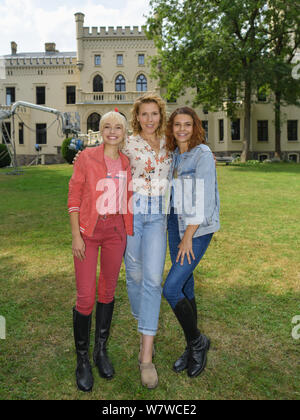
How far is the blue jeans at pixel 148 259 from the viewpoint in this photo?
112 inches

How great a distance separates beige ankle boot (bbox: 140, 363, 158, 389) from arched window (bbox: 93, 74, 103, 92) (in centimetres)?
3644

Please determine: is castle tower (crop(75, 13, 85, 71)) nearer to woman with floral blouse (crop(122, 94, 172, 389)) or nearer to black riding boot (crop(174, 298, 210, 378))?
woman with floral blouse (crop(122, 94, 172, 389))

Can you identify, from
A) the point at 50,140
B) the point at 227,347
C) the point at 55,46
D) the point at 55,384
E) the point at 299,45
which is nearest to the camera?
the point at 55,384

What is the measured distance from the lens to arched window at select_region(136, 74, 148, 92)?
120 feet

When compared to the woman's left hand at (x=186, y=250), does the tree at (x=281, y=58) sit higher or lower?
higher

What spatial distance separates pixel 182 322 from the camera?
9.76ft

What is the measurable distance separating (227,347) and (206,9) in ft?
79.5

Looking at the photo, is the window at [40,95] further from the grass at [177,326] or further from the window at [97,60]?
the grass at [177,326]

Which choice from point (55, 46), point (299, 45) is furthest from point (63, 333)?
point (55, 46)

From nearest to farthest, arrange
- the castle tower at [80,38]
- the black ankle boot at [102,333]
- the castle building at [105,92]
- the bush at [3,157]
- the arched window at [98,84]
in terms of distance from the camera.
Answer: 1. the black ankle boot at [102,333]
2. the bush at [3,157]
3. the castle building at [105,92]
4. the castle tower at [80,38]
5. the arched window at [98,84]

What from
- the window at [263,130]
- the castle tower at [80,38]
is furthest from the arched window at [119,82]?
the window at [263,130]

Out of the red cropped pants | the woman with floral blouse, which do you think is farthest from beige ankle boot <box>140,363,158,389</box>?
the red cropped pants

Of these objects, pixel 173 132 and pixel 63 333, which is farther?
pixel 63 333
